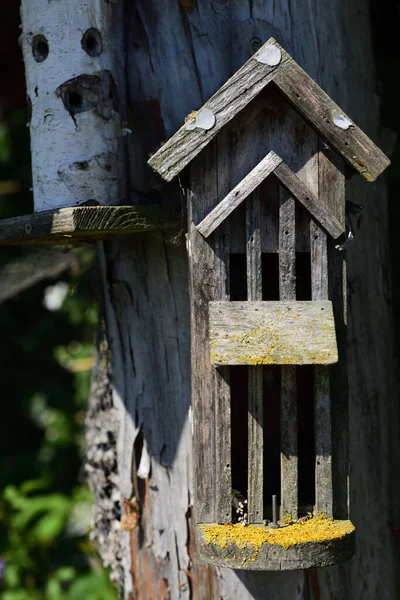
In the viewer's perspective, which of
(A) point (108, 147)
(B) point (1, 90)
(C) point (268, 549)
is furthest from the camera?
(B) point (1, 90)

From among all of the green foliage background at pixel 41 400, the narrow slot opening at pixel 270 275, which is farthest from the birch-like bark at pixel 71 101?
the green foliage background at pixel 41 400

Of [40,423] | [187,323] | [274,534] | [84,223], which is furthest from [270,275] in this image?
[40,423]

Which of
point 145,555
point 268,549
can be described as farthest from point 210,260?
point 145,555

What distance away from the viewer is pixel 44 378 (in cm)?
524

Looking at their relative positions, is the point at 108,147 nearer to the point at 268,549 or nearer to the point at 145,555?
the point at 268,549

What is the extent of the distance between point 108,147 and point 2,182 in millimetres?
3035

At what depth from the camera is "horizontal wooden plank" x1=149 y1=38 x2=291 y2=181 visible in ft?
6.30

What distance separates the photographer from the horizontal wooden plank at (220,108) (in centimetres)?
192

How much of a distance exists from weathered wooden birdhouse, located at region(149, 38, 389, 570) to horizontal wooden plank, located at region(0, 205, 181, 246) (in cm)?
23

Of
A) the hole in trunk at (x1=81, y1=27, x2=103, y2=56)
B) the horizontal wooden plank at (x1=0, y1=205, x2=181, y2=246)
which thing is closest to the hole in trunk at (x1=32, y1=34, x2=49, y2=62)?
the hole in trunk at (x1=81, y1=27, x2=103, y2=56)

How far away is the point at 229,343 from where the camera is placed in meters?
1.95

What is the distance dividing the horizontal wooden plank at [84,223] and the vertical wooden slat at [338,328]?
51cm

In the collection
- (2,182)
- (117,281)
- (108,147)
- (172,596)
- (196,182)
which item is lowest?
(172,596)

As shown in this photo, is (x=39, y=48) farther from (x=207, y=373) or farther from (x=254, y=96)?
(x=207, y=373)
